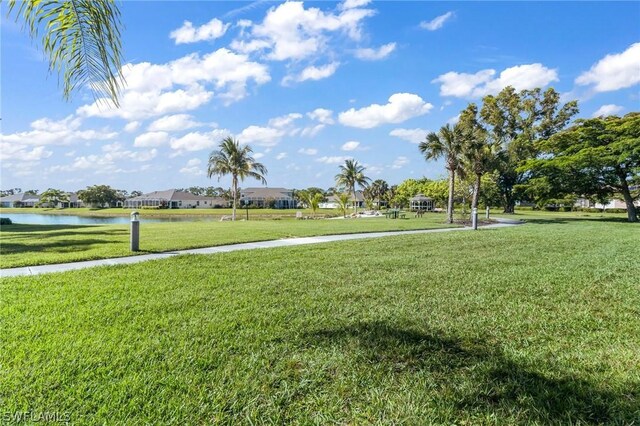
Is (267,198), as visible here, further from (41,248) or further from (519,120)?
(41,248)

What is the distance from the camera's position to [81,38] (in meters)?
2.74

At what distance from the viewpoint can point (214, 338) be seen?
11.7 feet

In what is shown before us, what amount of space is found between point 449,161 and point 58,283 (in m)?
23.8

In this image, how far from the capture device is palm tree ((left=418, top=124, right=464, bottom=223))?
2494 centimetres

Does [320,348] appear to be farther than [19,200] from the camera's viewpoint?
No

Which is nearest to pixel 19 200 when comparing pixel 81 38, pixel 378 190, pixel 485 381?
pixel 378 190

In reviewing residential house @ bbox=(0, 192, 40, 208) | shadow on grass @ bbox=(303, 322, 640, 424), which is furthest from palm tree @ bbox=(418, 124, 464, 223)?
residential house @ bbox=(0, 192, 40, 208)

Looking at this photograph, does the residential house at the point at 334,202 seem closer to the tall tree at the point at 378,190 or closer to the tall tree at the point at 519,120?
the tall tree at the point at 378,190

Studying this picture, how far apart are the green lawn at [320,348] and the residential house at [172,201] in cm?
7791

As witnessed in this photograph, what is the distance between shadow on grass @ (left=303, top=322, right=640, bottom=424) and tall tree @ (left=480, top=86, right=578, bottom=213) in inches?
1788

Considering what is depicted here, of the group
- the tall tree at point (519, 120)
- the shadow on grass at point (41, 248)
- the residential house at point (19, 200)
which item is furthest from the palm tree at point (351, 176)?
the residential house at point (19, 200)

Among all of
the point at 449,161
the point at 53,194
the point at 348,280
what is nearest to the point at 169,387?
the point at 348,280

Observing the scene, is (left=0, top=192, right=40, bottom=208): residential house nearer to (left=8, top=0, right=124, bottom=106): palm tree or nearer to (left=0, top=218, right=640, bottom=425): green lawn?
(left=0, top=218, right=640, bottom=425): green lawn

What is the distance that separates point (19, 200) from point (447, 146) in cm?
10642
